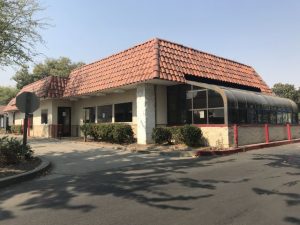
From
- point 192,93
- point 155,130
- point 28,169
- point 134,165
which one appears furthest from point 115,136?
point 28,169

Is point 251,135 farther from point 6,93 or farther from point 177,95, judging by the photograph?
point 6,93

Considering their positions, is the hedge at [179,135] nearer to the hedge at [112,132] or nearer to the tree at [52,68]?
the hedge at [112,132]

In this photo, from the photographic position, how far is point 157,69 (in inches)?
688

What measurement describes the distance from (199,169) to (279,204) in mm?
4372

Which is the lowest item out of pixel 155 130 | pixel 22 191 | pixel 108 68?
pixel 22 191

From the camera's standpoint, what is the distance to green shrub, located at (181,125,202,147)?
53.6ft

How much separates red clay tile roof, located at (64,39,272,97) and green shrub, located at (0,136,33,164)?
812 centimetres

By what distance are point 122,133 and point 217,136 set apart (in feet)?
18.8

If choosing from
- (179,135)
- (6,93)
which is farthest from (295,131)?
(6,93)

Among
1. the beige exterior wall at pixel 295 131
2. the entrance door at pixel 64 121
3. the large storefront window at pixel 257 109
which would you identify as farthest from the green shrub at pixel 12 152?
the beige exterior wall at pixel 295 131

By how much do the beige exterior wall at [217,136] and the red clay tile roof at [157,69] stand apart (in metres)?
3.58

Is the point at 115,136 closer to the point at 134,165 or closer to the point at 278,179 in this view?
the point at 134,165

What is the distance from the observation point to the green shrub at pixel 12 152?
10586 millimetres

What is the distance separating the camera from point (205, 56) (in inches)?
900
